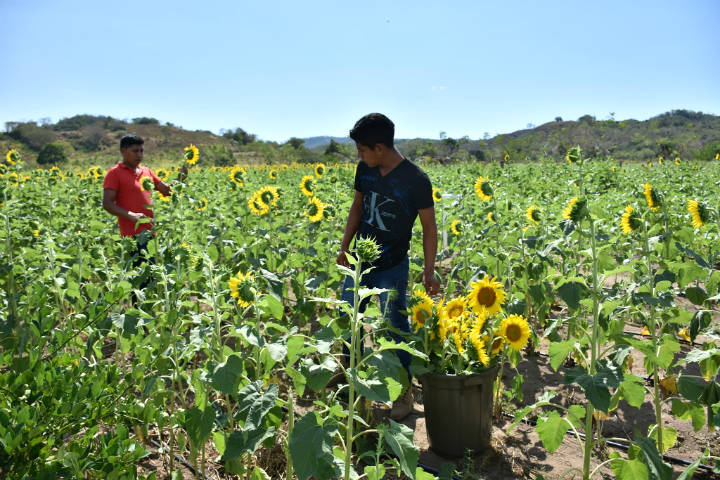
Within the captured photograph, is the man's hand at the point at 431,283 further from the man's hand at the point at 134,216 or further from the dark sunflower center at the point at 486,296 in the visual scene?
the man's hand at the point at 134,216

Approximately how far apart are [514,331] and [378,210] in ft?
3.58

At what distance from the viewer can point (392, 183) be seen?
312 centimetres

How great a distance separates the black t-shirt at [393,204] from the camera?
3092 millimetres

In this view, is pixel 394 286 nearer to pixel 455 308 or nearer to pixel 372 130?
pixel 455 308

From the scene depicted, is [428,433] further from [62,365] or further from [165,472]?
[62,365]

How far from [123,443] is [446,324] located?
183cm

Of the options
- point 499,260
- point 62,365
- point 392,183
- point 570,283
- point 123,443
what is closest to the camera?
point 123,443

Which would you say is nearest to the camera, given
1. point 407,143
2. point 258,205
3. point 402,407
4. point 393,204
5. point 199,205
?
point 393,204

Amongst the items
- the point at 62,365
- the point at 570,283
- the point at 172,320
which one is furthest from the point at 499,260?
the point at 62,365

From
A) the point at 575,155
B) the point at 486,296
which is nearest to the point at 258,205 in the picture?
the point at 486,296

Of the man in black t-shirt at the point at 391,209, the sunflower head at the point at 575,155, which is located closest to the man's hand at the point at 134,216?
the man in black t-shirt at the point at 391,209

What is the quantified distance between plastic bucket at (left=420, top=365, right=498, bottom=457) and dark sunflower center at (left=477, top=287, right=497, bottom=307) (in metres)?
0.36

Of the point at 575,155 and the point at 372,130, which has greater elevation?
the point at 372,130

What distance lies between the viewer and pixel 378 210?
10.5ft
